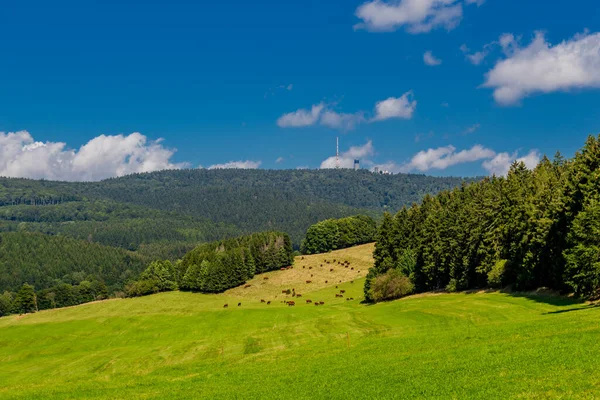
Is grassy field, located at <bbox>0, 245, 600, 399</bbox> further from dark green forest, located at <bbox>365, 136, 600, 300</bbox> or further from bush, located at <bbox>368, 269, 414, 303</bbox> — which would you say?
bush, located at <bbox>368, 269, 414, 303</bbox>

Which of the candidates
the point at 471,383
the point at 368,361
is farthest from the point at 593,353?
the point at 368,361

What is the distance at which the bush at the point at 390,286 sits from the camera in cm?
8306

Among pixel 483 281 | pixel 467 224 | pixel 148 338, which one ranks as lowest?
pixel 148 338

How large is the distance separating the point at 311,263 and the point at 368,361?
→ 13171cm

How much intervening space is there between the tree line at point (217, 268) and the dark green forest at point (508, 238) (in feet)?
201

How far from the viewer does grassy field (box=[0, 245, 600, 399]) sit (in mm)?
21484

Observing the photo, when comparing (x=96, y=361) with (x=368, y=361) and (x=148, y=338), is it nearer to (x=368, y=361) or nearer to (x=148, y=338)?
(x=148, y=338)

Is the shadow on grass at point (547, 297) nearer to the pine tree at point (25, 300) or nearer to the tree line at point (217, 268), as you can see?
the tree line at point (217, 268)

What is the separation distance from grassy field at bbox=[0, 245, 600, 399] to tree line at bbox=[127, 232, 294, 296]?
51.3 m

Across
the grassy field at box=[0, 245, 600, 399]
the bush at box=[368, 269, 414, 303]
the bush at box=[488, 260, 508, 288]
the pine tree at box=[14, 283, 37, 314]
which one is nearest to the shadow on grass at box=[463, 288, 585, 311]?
the grassy field at box=[0, 245, 600, 399]

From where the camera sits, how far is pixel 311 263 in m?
162

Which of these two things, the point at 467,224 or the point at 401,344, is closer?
the point at 401,344

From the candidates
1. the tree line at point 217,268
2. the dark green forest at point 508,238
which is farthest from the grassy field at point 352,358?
the tree line at point 217,268

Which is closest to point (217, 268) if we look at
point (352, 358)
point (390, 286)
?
point (390, 286)
